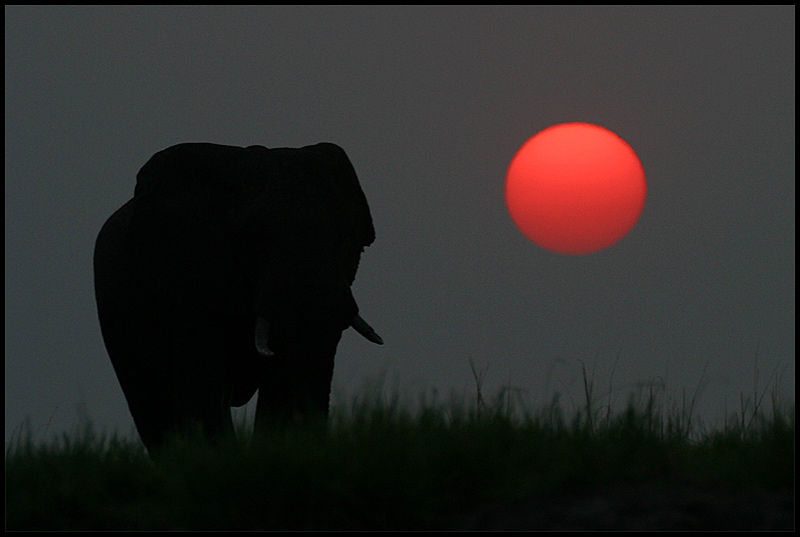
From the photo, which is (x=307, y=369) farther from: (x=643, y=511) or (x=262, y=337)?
(x=643, y=511)

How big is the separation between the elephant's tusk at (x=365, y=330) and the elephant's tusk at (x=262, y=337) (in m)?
1.26

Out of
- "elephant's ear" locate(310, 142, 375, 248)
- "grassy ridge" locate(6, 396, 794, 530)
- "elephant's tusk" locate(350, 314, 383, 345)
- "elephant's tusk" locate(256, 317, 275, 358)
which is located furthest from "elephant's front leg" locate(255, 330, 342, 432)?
"grassy ridge" locate(6, 396, 794, 530)

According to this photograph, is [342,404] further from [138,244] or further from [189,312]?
[138,244]

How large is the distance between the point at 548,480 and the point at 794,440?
4.38ft

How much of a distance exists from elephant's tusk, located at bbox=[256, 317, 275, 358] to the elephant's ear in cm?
133

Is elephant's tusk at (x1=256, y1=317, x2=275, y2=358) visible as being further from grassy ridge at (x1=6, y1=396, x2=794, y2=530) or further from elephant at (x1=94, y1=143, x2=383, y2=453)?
grassy ridge at (x1=6, y1=396, x2=794, y2=530)

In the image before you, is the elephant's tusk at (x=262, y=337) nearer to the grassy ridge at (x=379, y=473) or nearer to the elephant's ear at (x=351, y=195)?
the elephant's ear at (x=351, y=195)

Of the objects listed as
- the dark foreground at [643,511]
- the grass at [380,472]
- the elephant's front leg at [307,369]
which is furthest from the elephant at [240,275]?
the dark foreground at [643,511]

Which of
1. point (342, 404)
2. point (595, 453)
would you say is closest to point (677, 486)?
point (595, 453)

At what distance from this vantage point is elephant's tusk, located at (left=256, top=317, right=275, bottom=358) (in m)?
8.53

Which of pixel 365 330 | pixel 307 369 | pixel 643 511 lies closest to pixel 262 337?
pixel 307 369

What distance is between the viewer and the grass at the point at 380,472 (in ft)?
18.2

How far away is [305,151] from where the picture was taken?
9703 millimetres

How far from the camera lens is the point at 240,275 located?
9.14 meters
